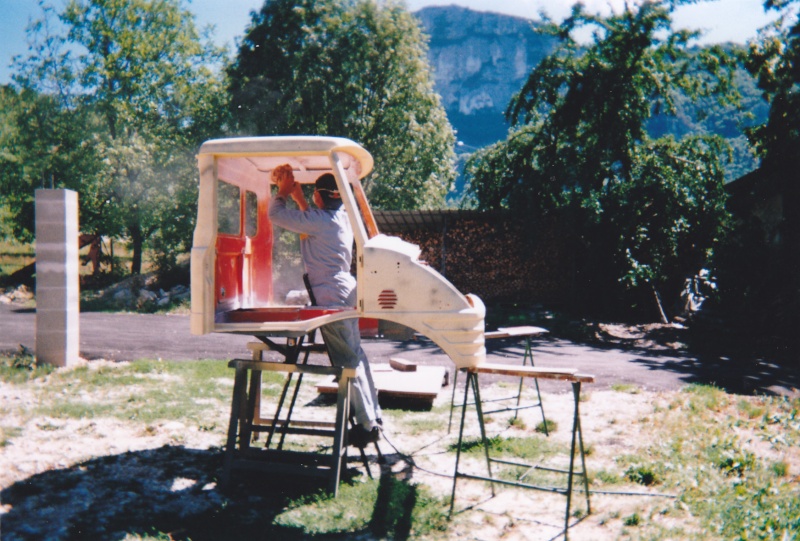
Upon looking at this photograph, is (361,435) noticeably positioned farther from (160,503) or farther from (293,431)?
(160,503)

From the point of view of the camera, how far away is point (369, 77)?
A: 21.7 meters

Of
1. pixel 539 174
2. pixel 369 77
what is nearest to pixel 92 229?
pixel 369 77

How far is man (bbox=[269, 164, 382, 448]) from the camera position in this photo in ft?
14.8

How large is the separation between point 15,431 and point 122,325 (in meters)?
8.99

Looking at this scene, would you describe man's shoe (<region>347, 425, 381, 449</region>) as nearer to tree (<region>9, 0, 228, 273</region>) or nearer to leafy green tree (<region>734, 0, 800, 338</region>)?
leafy green tree (<region>734, 0, 800, 338</region>)

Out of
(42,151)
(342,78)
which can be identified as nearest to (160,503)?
(342,78)

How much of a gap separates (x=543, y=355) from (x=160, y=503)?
7.88m

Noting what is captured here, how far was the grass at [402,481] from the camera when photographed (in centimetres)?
369

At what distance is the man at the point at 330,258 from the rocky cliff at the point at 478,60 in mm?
151680

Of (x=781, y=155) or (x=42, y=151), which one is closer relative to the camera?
(x=781, y=155)

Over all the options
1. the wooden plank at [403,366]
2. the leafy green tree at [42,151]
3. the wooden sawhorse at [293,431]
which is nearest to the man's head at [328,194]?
the wooden sawhorse at [293,431]

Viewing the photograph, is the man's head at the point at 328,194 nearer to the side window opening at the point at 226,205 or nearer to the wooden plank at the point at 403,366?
the wooden plank at the point at 403,366

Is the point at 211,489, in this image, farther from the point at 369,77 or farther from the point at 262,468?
the point at 369,77

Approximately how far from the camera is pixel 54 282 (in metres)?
8.09
